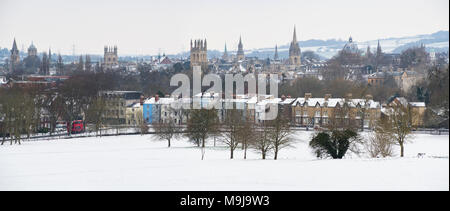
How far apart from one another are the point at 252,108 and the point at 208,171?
79.4ft

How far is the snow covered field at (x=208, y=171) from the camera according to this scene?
15930 mm

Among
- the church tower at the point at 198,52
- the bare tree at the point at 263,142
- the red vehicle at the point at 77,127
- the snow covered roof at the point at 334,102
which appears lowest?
the red vehicle at the point at 77,127

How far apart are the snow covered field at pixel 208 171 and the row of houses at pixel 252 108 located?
41.6ft

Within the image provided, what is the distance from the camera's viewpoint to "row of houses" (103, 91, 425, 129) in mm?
39656

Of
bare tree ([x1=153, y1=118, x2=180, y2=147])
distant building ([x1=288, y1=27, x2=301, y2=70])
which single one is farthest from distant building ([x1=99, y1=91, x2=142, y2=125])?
distant building ([x1=288, y1=27, x2=301, y2=70])

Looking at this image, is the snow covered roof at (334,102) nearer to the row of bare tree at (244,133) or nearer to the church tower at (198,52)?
the row of bare tree at (244,133)

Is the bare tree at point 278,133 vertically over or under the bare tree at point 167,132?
over

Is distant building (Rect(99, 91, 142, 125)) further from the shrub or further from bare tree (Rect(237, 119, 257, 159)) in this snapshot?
the shrub

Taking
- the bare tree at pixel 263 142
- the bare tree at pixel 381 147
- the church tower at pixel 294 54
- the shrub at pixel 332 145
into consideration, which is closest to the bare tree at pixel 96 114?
the bare tree at pixel 263 142

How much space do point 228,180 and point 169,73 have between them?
6165cm

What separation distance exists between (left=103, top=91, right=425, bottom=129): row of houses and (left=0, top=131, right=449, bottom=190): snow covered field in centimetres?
1268

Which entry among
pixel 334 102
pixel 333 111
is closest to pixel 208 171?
pixel 333 111

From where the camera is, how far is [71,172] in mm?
19312
